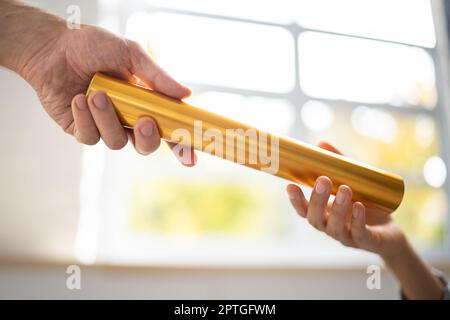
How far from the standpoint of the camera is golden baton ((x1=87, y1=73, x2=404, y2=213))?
546 mm

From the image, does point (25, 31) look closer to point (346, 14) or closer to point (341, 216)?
point (341, 216)

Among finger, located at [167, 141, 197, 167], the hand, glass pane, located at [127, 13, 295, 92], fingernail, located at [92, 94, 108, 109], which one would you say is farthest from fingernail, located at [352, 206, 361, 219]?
glass pane, located at [127, 13, 295, 92]

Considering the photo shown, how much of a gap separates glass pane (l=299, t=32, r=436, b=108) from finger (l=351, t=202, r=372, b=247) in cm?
151

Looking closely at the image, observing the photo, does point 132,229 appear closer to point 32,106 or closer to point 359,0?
point 32,106

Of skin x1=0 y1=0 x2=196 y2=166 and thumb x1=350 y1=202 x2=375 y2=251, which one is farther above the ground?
skin x1=0 y1=0 x2=196 y2=166

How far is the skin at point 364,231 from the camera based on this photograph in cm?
59

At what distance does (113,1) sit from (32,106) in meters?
0.62

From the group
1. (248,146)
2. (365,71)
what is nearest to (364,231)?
(248,146)

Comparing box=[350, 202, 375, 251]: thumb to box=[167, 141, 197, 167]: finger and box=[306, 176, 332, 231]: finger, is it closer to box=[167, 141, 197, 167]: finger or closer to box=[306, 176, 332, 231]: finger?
box=[306, 176, 332, 231]: finger

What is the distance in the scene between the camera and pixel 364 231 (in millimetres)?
637

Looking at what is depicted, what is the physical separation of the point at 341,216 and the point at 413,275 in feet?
0.75

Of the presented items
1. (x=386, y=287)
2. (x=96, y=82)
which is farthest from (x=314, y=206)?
(x=386, y=287)

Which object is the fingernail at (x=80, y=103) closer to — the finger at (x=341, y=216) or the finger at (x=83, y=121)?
the finger at (x=83, y=121)
